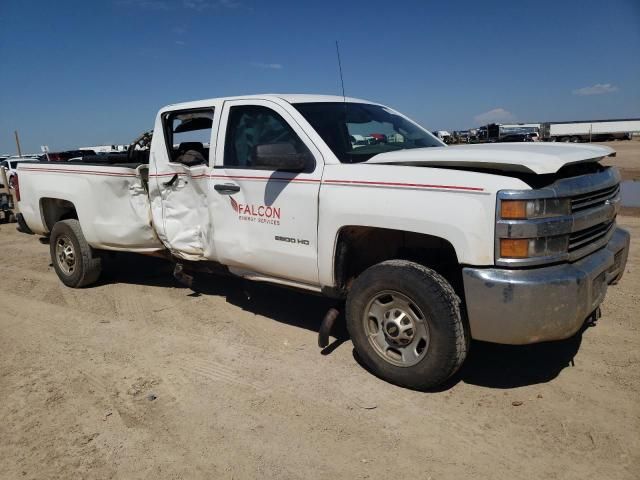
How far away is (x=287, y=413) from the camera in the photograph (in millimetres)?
3168

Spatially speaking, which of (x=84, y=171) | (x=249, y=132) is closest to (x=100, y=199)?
(x=84, y=171)

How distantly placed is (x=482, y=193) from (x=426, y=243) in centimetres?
74

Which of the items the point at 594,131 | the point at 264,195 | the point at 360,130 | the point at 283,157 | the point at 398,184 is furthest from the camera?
the point at 594,131

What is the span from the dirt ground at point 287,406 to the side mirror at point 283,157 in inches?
60.4

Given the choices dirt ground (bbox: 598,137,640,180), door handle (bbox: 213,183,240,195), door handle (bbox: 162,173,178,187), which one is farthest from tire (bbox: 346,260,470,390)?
dirt ground (bbox: 598,137,640,180)

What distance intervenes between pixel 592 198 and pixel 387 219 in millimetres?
1352

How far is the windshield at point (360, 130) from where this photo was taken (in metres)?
3.85

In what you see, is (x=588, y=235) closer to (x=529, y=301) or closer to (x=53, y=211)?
(x=529, y=301)

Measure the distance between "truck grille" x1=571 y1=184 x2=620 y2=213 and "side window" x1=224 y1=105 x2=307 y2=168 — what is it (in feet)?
7.17

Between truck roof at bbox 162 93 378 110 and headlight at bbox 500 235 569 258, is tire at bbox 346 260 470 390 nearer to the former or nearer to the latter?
headlight at bbox 500 235 569 258

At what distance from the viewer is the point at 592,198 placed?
3219mm

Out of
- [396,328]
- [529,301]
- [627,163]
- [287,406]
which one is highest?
[529,301]

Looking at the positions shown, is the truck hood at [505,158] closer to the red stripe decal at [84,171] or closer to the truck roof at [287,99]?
the truck roof at [287,99]

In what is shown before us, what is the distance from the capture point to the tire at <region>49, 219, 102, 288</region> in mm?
5930
